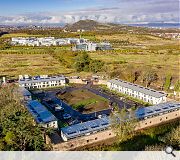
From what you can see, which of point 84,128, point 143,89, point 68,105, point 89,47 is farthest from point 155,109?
point 89,47

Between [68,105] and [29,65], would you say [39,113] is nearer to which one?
[68,105]

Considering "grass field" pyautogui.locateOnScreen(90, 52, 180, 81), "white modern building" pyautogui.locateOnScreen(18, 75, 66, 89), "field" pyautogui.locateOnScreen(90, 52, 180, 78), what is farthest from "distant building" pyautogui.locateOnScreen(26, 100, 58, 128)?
"grass field" pyautogui.locateOnScreen(90, 52, 180, 81)

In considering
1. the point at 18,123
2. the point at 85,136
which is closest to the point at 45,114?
the point at 85,136

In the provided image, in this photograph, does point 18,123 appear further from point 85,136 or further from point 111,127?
point 111,127

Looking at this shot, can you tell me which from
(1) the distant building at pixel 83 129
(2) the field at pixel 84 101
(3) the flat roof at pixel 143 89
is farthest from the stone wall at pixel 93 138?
(2) the field at pixel 84 101

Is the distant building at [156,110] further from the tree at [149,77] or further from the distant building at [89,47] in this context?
the distant building at [89,47]

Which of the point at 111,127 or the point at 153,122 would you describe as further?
the point at 153,122
